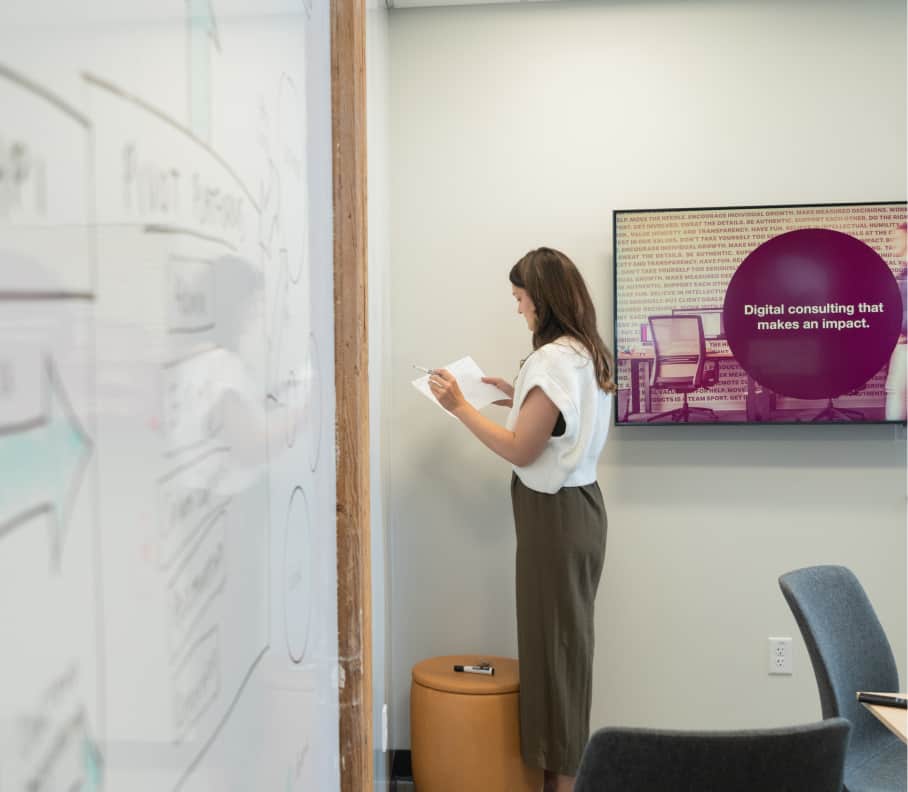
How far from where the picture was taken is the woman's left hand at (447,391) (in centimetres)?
238

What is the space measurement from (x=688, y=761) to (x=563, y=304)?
1.42 metres

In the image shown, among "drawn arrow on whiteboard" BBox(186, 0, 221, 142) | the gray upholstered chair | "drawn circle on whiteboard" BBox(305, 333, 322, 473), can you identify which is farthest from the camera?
the gray upholstered chair

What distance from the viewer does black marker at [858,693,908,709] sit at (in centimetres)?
157

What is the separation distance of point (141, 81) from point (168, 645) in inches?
12.2

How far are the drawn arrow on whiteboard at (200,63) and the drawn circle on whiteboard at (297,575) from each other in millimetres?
382

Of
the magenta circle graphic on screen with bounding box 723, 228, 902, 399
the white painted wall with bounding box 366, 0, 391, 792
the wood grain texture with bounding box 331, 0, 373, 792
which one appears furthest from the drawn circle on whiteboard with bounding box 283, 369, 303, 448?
the magenta circle graphic on screen with bounding box 723, 228, 902, 399

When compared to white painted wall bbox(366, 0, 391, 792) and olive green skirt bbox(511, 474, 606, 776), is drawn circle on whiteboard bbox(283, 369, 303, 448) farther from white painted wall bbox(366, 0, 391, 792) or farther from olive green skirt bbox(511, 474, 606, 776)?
olive green skirt bbox(511, 474, 606, 776)

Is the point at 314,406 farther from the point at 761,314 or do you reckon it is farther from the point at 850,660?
the point at 761,314

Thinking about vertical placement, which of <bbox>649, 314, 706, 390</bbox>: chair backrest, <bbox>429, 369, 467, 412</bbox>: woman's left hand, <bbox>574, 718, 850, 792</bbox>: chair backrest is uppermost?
<bbox>649, 314, 706, 390</bbox>: chair backrest

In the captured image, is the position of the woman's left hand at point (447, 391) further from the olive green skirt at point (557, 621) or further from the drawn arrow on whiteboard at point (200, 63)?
the drawn arrow on whiteboard at point (200, 63)

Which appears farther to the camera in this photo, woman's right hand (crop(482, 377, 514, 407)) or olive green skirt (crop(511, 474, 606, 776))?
woman's right hand (crop(482, 377, 514, 407))

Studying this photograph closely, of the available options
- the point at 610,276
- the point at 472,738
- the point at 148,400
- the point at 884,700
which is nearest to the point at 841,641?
the point at 884,700

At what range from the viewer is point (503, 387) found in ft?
8.52

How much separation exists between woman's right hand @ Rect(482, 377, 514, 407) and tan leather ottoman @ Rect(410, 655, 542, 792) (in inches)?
31.6
